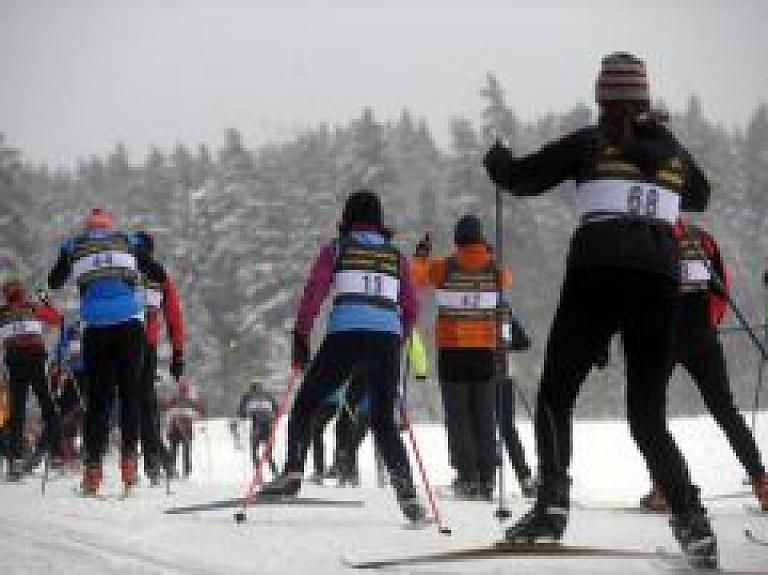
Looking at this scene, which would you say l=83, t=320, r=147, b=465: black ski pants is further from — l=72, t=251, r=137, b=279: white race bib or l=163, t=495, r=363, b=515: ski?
l=163, t=495, r=363, b=515: ski

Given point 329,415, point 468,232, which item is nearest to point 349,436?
point 329,415

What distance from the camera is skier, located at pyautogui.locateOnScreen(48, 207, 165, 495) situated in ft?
32.8

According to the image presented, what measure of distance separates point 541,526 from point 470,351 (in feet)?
18.4

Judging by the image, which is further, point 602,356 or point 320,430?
point 320,430

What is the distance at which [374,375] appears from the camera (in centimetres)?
826

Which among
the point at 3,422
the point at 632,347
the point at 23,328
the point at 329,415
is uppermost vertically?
the point at 632,347

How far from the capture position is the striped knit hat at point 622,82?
227 inches

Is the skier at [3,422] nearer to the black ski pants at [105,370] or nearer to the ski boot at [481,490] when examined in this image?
A: the black ski pants at [105,370]

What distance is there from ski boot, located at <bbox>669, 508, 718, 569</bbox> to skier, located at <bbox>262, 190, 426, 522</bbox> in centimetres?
267

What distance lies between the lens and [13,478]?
13.3 m

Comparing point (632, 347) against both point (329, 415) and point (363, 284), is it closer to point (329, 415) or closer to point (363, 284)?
point (363, 284)

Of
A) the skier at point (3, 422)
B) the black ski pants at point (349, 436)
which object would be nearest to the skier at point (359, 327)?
the black ski pants at point (349, 436)

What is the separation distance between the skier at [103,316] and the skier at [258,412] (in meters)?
14.2

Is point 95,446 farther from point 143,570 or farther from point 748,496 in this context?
point 748,496
